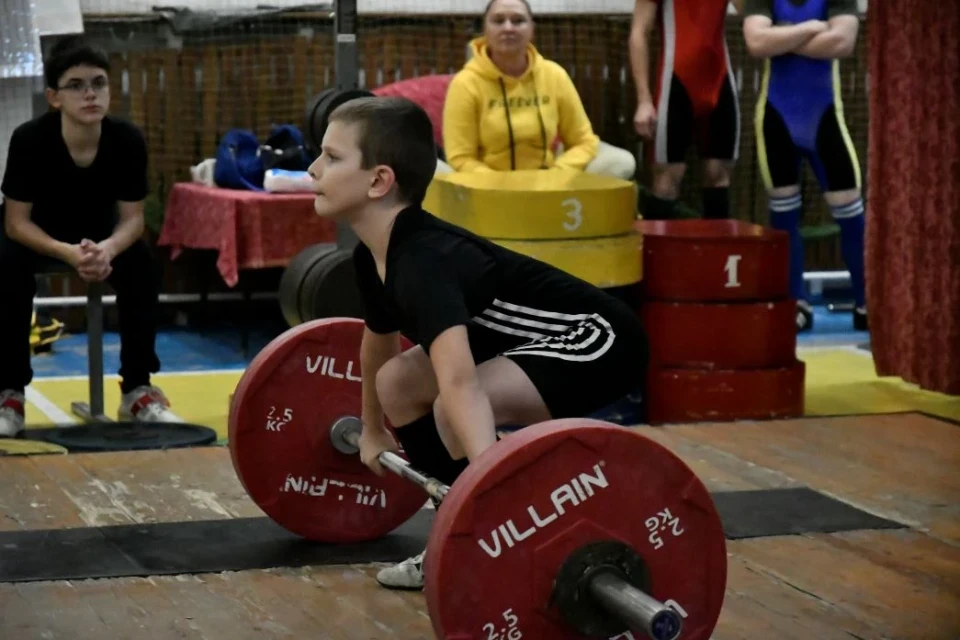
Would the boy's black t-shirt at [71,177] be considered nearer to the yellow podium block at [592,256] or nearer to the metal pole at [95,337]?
the metal pole at [95,337]

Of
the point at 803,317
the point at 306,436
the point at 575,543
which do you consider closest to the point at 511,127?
the point at 803,317

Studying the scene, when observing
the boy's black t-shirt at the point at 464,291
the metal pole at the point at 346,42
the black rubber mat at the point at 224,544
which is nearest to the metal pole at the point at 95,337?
the metal pole at the point at 346,42

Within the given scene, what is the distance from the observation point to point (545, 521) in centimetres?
199

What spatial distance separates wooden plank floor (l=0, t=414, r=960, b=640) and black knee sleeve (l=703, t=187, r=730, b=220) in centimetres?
166

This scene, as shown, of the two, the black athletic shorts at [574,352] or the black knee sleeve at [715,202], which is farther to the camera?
the black knee sleeve at [715,202]

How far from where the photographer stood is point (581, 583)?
2.00m

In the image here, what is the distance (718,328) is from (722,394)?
0.18 m

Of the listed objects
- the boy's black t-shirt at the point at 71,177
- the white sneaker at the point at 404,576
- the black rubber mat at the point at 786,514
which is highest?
the boy's black t-shirt at the point at 71,177

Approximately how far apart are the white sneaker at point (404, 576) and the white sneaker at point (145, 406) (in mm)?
1721

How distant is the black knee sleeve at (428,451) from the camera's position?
248 cm

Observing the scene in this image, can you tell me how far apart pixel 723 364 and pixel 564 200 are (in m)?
0.67

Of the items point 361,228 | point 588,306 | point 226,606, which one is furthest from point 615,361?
point 226,606

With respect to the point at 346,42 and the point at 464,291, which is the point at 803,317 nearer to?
the point at 346,42

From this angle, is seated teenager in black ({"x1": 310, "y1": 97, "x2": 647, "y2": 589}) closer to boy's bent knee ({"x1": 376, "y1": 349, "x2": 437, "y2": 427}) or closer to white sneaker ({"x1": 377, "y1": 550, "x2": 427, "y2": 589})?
boy's bent knee ({"x1": 376, "y1": 349, "x2": 437, "y2": 427})
